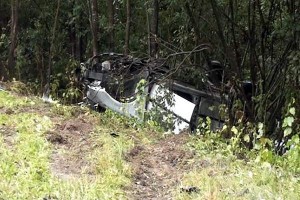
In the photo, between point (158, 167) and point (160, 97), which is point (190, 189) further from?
point (160, 97)

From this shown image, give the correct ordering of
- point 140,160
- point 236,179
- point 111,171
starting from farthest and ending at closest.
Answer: point 140,160 < point 111,171 < point 236,179

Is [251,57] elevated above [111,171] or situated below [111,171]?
above

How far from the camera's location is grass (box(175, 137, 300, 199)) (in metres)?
3.73

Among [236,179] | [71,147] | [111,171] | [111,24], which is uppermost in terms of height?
[111,24]

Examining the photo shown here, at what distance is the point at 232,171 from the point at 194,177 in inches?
16.5

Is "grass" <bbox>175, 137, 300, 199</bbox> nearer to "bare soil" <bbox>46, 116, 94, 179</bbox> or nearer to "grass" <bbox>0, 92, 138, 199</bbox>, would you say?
"grass" <bbox>0, 92, 138, 199</bbox>

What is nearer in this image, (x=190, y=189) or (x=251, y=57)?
(x=190, y=189)

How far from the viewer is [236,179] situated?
4098 mm

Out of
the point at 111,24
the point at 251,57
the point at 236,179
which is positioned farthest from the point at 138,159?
the point at 111,24

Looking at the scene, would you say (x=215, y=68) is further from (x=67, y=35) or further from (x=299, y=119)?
(x=67, y=35)

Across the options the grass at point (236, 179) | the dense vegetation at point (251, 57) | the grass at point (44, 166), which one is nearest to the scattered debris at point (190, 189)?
the grass at point (236, 179)

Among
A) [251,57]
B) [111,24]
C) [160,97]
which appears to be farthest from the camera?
[111,24]

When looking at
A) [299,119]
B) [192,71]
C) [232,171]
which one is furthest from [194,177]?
[192,71]

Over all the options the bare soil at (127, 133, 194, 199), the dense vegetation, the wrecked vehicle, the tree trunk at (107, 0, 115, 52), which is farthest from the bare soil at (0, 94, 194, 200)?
the tree trunk at (107, 0, 115, 52)
